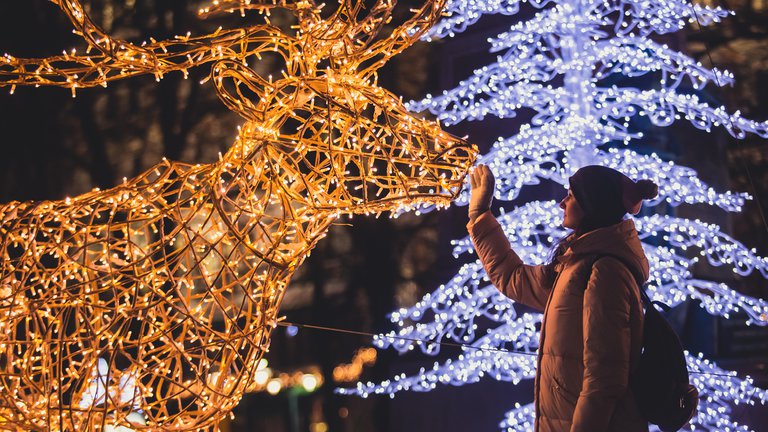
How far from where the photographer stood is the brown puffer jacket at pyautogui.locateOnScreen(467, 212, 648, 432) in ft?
8.63

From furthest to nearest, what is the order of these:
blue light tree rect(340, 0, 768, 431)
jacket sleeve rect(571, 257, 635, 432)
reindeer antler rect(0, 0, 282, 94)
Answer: blue light tree rect(340, 0, 768, 431)
reindeer antler rect(0, 0, 282, 94)
jacket sleeve rect(571, 257, 635, 432)

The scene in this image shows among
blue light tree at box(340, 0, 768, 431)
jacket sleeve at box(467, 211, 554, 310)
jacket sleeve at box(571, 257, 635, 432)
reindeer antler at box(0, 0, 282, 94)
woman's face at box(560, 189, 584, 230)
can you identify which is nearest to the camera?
jacket sleeve at box(571, 257, 635, 432)

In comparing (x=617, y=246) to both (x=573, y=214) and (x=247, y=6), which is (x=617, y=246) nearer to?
(x=573, y=214)

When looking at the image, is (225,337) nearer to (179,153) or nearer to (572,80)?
(572,80)

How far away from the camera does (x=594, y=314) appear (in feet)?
8.74

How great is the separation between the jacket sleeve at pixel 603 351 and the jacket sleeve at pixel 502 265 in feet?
1.77

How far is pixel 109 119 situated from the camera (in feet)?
29.7

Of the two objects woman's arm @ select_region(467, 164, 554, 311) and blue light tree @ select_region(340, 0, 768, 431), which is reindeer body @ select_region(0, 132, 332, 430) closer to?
woman's arm @ select_region(467, 164, 554, 311)

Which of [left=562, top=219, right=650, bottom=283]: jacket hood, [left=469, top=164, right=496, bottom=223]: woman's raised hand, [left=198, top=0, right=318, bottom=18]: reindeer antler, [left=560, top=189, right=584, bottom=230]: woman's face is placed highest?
[left=198, top=0, right=318, bottom=18]: reindeer antler

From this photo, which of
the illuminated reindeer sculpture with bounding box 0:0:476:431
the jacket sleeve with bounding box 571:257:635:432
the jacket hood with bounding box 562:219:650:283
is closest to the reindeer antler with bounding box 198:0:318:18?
the illuminated reindeer sculpture with bounding box 0:0:476:431

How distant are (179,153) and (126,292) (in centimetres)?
567

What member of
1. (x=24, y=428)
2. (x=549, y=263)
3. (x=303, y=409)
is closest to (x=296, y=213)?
(x=549, y=263)

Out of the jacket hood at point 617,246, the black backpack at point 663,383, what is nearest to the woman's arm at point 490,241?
the jacket hood at point 617,246

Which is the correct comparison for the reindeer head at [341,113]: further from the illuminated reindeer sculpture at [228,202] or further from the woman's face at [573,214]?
the woman's face at [573,214]
